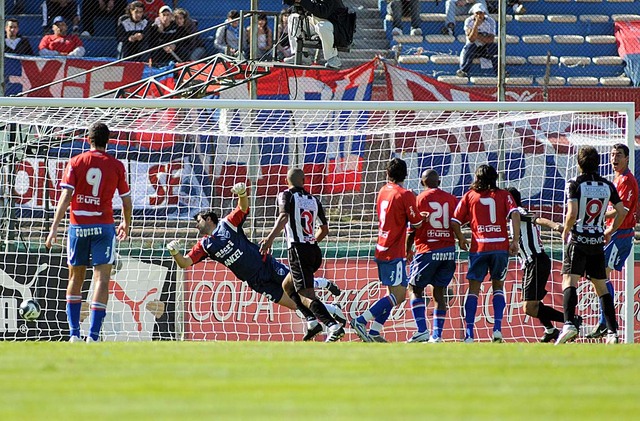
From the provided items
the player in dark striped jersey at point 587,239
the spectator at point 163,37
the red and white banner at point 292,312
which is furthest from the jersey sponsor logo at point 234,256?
the spectator at point 163,37

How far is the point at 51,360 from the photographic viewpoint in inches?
322

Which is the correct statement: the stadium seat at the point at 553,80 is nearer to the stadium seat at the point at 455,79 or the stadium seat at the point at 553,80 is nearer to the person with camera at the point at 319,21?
the stadium seat at the point at 455,79

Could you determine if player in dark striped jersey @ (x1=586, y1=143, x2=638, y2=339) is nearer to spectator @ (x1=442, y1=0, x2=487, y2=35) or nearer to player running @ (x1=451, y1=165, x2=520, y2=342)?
player running @ (x1=451, y1=165, x2=520, y2=342)

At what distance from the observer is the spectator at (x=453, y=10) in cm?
1969

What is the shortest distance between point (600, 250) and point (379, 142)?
4.22 meters

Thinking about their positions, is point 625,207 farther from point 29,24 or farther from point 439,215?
point 29,24

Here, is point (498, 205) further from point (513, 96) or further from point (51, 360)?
point (51, 360)

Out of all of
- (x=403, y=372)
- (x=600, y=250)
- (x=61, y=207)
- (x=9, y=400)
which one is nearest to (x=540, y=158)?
(x=600, y=250)

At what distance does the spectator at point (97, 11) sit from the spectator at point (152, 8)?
0.40m

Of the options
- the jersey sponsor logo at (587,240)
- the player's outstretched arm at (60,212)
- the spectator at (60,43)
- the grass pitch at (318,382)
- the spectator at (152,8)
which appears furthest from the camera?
the spectator at (152,8)

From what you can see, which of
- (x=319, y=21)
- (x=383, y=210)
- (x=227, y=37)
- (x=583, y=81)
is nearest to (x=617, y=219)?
(x=383, y=210)

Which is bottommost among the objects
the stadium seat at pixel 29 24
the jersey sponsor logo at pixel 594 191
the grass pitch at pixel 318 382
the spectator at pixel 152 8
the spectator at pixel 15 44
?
the grass pitch at pixel 318 382

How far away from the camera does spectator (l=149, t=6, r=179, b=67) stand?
57.5 ft

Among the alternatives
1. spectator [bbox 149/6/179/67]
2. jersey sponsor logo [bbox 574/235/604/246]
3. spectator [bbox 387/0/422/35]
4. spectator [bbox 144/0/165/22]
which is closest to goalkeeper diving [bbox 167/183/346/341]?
jersey sponsor logo [bbox 574/235/604/246]
